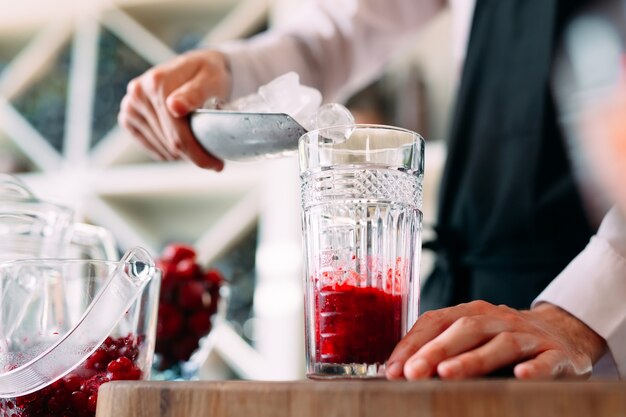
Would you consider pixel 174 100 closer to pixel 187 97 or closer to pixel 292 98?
Answer: pixel 187 97

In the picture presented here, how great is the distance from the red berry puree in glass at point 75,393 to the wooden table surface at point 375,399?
0.13 m

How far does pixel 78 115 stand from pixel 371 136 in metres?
1.91

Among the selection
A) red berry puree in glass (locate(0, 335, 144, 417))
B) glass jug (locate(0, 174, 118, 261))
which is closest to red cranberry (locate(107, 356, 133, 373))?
red berry puree in glass (locate(0, 335, 144, 417))

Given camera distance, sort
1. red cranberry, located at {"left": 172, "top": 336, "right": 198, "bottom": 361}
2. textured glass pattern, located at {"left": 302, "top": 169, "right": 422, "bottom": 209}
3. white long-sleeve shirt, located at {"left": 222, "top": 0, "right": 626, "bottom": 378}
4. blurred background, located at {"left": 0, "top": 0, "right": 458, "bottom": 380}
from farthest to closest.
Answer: blurred background, located at {"left": 0, "top": 0, "right": 458, "bottom": 380}, white long-sleeve shirt, located at {"left": 222, "top": 0, "right": 626, "bottom": 378}, red cranberry, located at {"left": 172, "top": 336, "right": 198, "bottom": 361}, textured glass pattern, located at {"left": 302, "top": 169, "right": 422, "bottom": 209}

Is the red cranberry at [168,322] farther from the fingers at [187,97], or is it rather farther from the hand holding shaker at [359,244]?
the hand holding shaker at [359,244]

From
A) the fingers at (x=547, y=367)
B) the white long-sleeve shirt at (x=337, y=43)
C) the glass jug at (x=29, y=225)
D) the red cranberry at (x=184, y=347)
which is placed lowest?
the red cranberry at (x=184, y=347)

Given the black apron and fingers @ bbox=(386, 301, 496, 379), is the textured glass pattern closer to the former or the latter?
fingers @ bbox=(386, 301, 496, 379)

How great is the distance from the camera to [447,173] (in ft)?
3.61

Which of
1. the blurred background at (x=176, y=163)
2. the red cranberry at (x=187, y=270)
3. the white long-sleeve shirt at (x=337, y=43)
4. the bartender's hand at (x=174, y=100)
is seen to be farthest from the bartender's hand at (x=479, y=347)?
the blurred background at (x=176, y=163)

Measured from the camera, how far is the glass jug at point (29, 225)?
29.2 inches

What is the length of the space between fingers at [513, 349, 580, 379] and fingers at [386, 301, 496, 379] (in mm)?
62

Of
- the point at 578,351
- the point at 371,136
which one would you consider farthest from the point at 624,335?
the point at 371,136

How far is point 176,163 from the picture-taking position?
2.14 metres

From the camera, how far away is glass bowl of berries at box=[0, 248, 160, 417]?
0.53 metres
